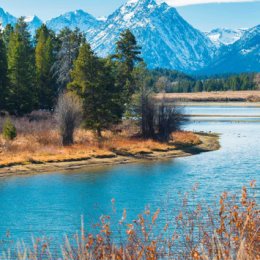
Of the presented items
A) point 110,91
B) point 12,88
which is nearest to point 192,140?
point 110,91

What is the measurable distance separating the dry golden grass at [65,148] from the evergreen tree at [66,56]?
36.1 feet

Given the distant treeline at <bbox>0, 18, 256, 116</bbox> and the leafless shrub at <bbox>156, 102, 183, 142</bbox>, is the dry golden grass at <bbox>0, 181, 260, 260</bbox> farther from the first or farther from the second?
the leafless shrub at <bbox>156, 102, 183, 142</bbox>

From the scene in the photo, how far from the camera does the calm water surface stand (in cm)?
2577

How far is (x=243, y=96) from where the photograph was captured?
191625mm

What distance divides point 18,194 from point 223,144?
106 feet

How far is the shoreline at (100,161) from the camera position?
4216 cm

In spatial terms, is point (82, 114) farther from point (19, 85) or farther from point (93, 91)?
point (19, 85)

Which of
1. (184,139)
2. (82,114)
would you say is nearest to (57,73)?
(82,114)

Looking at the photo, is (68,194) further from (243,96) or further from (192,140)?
(243,96)

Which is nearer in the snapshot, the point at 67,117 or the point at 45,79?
the point at 67,117

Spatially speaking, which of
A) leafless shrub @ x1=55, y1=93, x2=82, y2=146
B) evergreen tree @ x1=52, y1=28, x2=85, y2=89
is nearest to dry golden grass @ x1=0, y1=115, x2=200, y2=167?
leafless shrub @ x1=55, y1=93, x2=82, y2=146

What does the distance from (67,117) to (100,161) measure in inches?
284

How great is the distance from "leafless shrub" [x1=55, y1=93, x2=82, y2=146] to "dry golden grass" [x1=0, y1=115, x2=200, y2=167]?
97 cm

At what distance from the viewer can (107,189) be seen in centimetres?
3438
